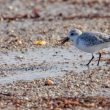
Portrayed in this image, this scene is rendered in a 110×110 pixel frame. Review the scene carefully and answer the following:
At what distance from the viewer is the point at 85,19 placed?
62.2 ft

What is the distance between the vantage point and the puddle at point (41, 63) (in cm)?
1161

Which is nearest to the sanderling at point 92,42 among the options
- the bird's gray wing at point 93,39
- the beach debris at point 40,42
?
the bird's gray wing at point 93,39

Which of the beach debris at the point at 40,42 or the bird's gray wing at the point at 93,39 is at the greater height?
the bird's gray wing at the point at 93,39

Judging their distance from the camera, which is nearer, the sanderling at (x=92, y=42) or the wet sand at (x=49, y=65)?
the wet sand at (x=49, y=65)

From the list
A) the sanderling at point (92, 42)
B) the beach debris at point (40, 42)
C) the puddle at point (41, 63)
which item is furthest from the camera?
the beach debris at point (40, 42)

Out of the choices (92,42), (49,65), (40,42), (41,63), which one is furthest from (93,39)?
(40,42)

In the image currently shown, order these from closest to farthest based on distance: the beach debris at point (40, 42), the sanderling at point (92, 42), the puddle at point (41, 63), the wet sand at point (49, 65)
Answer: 1. the wet sand at point (49, 65)
2. the puddle at point (41, 63)
3. the sanderling at point (92, 42)
4. the beach debris at point (40, 42)

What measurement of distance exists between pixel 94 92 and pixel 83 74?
4.46 ft

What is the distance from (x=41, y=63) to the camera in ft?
41.1

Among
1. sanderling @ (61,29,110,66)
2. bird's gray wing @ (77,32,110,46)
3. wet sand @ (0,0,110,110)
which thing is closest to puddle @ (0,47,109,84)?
wet sand @ (0,0,110,110)

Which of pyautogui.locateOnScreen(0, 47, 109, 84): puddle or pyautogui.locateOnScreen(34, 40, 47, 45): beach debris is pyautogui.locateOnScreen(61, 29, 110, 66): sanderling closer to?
pyautogui.locateOnScreen(0, 47, 109, 84): puddle

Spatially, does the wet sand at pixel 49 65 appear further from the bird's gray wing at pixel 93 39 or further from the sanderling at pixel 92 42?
the bird's gray wing at pixel 93 39

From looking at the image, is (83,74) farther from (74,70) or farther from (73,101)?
(73,101)

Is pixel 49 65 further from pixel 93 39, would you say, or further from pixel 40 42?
pixel 40 42
